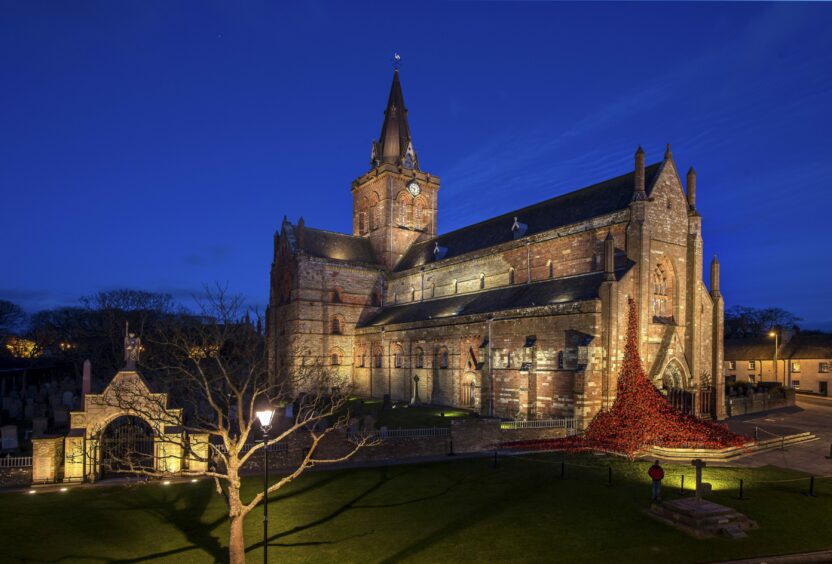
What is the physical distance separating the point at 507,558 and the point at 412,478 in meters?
7.60

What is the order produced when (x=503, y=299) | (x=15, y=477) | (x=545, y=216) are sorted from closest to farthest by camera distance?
(x=15, y=477) < (x=503, y=299) < (x=545, y=216)

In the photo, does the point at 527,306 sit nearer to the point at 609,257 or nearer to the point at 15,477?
the point at 609,257

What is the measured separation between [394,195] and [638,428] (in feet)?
124

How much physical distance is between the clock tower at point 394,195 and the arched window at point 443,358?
1771cm

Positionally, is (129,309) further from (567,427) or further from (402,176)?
(567,427)

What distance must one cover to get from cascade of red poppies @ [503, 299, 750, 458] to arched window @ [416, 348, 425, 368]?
15.8 meters

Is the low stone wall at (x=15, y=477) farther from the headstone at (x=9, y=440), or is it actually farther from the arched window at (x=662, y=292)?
the arched window at (x=662, y=292)

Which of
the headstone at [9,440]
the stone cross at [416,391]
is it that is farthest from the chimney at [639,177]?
the headstone at [9,440]

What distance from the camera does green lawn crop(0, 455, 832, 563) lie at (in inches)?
467

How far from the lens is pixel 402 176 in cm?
5600

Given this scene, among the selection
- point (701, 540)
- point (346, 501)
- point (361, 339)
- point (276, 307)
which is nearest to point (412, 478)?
point (346, 501)

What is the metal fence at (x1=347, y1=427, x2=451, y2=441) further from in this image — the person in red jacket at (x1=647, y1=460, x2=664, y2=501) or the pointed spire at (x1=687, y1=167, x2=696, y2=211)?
the pointed spire at (x1=687, y1=167, x2=696, y2=211)

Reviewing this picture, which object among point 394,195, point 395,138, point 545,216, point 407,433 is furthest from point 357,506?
point 395,138

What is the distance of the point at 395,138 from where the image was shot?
57719 mm
